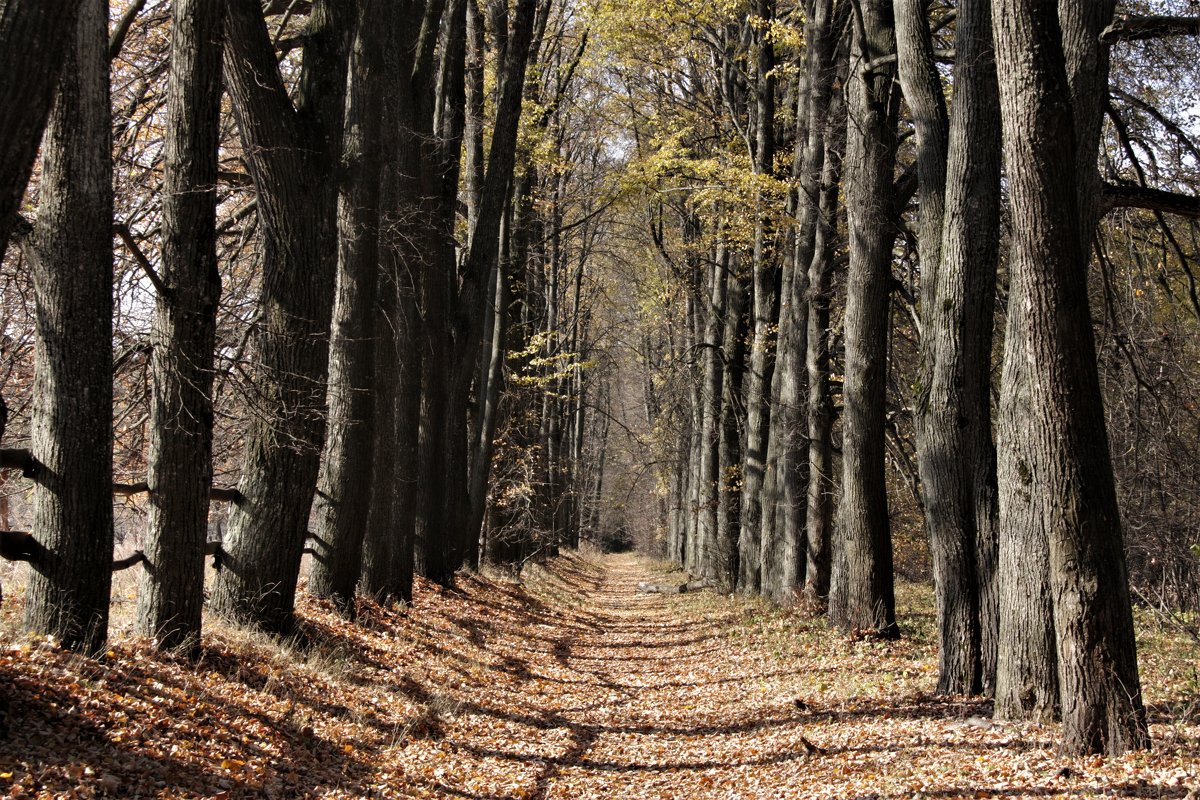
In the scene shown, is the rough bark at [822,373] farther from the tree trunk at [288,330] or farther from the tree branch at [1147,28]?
the tree trunk at [288,330]

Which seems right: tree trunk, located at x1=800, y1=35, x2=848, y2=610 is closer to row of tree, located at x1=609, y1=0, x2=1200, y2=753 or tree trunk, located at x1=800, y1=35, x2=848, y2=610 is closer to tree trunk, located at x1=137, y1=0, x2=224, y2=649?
row of tree, located at x1=609, y1=0, x2=1200, y2=753

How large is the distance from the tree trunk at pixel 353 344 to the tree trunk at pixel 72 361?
423 centimetres

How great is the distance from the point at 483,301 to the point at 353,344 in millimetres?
6013

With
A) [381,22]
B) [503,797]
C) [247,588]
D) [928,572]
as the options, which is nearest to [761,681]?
[503,797]

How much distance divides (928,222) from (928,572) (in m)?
26.6

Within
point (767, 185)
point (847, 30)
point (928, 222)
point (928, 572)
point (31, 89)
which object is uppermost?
point (847, 30)

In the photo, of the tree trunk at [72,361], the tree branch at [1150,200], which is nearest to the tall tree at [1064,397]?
the tree branch at [1150,200]

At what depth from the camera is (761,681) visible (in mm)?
11344

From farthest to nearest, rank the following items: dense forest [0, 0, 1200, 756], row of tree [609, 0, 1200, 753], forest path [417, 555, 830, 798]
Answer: forest path [417, 555, 830, 798] < dense forest [0, 0, 1200, 756] < row of tree [609, 0, 1200, 753]

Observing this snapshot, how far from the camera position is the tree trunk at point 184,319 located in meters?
7.84

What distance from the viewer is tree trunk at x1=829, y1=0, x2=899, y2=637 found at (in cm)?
1216

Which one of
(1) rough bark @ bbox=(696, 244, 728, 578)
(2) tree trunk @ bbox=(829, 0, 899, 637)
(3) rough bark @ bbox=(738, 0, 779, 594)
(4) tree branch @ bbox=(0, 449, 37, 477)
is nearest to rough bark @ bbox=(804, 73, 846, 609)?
(3) rough bark @ bbox=(738, 0, 779, 594)

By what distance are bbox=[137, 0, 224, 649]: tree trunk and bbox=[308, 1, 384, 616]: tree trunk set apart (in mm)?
3122

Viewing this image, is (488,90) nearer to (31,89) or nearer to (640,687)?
(640,687)
